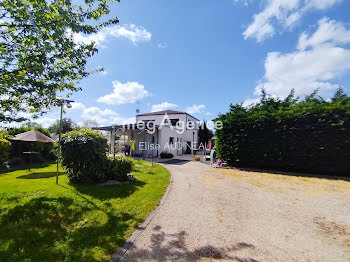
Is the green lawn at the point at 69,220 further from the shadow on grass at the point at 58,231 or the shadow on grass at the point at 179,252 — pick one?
the shadow on grass at the point at 179,252

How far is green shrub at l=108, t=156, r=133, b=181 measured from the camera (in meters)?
7.41

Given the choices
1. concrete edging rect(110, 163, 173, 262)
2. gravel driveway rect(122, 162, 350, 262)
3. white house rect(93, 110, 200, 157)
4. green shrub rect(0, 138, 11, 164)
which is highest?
white house rect(93, 110, 200, 157)

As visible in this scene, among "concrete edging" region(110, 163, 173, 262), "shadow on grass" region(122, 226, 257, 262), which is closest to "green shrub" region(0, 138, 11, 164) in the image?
"concrete edging" region(110, 163, 173, 262)

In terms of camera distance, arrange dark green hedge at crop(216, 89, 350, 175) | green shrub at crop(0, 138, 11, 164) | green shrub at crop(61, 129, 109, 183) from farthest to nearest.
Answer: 1. green shrub at crop(0, 138, 11, 164)
2. dark green hedge at crop(216, 89, 350, 175)
3. green shrub at crop(61, 129, 109, 183)

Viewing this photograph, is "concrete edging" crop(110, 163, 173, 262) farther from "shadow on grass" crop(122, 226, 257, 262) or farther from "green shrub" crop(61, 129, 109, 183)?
"green shrub" crop(61, 129, 109, 183)

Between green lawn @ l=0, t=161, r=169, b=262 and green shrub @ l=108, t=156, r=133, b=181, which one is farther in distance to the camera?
green shrub @ l=108, t=156, r=133, b=181

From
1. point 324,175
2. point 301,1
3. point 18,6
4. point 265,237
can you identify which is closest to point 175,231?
point 265,237

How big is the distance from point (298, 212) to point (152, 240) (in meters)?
4.18

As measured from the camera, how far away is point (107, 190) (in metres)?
6.09

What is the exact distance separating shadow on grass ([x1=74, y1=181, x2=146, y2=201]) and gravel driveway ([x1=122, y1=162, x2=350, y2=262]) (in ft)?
4.81

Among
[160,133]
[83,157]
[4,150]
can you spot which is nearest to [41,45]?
[83,157]

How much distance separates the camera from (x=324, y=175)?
10281mm

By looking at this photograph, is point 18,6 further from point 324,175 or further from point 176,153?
point 176,153

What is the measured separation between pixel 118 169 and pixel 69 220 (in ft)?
12.0
